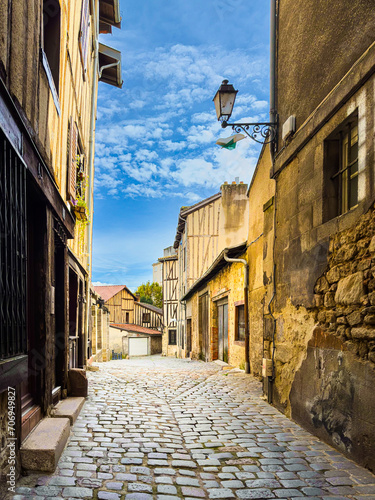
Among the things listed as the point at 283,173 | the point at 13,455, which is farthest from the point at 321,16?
the point at 13,455

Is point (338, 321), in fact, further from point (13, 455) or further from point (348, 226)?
point (13, 455)

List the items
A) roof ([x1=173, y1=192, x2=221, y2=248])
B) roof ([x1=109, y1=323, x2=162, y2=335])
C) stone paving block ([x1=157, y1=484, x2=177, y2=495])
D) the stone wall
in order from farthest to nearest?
roof ([x1=109, y1=323, x2=162, y2=335])
roof ([x1=173, y1=192, x2=221, y2=248])
the stone wall
stone paving block ([x1=157, y1=484, x2=177, y2=495])

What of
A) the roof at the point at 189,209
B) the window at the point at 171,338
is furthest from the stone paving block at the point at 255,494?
the window at the point at 171,338

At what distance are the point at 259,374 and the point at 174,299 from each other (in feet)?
64.5

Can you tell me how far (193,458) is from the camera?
11.1ft

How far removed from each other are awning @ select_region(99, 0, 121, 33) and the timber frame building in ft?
17.1

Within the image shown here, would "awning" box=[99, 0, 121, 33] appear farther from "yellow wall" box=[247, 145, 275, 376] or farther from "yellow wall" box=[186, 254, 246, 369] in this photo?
"yellow wall" box=[186, 254, 246, 369]

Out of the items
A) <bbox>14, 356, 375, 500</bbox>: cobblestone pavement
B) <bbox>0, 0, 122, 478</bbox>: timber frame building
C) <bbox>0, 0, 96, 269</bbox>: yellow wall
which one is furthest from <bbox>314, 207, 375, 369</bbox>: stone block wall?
<bbox>0, 0, 96, 269</bbox>: yellow wall

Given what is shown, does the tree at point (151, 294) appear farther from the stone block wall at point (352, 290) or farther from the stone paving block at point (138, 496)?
the stone paving block at point (138, 496)

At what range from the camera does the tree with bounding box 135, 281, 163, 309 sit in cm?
4272

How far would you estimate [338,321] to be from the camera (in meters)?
3.71

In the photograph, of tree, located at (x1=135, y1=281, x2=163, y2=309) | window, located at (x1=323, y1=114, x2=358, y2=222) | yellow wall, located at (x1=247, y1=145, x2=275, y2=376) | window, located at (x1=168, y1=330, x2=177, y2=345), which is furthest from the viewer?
tree, located at (x1=135, y1=281, x2=163, y2=309)

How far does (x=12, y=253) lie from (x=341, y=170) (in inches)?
118

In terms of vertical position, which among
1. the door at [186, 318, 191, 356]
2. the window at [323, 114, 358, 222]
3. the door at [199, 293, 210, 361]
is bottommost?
the door at [186, 318, 191, 356]
